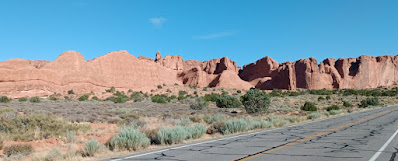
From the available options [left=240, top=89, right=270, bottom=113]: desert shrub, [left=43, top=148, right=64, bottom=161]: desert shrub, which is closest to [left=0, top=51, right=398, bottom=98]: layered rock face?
[left=240, top=89, right=270, bottom=113]: desert shrub

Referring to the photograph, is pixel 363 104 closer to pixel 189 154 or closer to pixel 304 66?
pixel 189 154

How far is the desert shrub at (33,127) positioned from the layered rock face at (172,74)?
4353 centimetres

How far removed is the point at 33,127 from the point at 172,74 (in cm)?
9235

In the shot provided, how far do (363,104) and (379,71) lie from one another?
84.7m

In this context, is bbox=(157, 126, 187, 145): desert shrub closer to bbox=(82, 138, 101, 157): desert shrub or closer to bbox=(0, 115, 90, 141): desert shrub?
bbox=(82, 138, 101, 157): desert shrub

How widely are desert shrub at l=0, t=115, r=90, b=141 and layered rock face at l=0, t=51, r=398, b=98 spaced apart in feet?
143

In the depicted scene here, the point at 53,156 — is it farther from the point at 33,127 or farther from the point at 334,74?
the point at 334,74

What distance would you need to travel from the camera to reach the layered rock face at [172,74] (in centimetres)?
5412

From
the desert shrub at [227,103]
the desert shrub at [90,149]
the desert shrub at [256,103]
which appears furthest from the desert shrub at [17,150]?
the desert shrub at [227,103]

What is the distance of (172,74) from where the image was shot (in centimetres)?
10506

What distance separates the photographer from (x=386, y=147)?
27.0 feet

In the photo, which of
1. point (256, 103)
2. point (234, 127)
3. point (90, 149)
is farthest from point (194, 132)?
point (256, 103)

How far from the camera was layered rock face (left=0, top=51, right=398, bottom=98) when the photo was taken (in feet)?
178

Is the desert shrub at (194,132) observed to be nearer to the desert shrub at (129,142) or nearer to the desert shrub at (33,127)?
the desert shrub at (129,142)
